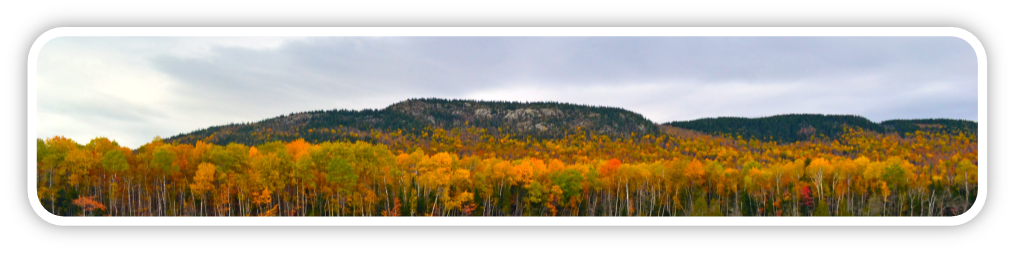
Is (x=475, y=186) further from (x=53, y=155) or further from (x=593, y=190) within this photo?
(x=53, y=155)

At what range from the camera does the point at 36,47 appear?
1075 cm

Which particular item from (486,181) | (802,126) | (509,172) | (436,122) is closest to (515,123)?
(509,172)

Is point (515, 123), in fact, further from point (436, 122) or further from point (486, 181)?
point (486, 181)

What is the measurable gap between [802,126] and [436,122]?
11132 millimetres

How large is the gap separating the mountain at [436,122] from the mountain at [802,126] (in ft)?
5.83

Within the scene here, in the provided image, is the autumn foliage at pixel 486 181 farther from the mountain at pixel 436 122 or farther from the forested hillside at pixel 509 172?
the mountain at pixel 436 122

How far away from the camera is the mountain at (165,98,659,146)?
13.6 m

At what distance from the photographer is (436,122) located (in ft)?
53.4

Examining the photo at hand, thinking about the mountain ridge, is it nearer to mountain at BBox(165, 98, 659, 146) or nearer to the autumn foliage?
mountain at BBox(165, 98, 659, 146)

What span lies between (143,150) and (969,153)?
20.9 meters

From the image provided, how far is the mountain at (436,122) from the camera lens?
13641mm

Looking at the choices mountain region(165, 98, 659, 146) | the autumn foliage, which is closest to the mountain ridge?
mountain region(165, 98, 659, 146)

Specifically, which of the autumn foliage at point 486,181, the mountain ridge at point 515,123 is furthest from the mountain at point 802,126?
the autumn foliage at point 486,181
